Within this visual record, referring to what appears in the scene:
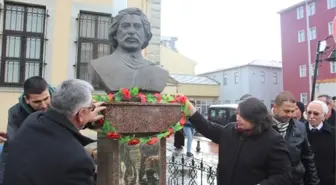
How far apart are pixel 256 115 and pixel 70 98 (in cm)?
126

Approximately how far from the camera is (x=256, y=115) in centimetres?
207

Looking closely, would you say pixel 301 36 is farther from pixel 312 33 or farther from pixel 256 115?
pixel 256 115

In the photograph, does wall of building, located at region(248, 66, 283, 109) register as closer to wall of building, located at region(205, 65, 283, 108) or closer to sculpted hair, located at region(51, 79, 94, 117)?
wall of building, located at region(205, 65, 283, 108)

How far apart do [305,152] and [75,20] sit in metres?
6.39

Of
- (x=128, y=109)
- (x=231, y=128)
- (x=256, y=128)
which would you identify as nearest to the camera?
(x=256, y=128)

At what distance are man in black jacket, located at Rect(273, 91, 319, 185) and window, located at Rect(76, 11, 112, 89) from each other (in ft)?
18.6

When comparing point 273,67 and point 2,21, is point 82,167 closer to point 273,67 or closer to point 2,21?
point 2,21

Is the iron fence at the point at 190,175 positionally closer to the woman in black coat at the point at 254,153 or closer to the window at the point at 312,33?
the woman in black coat at the point at 254,153

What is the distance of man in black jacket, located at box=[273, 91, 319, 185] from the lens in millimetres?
2373

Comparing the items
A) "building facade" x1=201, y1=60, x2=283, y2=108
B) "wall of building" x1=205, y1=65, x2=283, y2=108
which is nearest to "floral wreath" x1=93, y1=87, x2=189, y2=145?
"wall of building" x1=205, y1=65, x2=283, y2=108

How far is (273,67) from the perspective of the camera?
98.6 ft

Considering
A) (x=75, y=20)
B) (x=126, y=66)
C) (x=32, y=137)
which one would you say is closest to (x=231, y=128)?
(x=126, y=66)

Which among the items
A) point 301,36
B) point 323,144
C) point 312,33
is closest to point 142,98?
point 323,144

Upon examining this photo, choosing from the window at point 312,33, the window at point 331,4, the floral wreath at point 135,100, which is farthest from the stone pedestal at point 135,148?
the window at point 312,33
